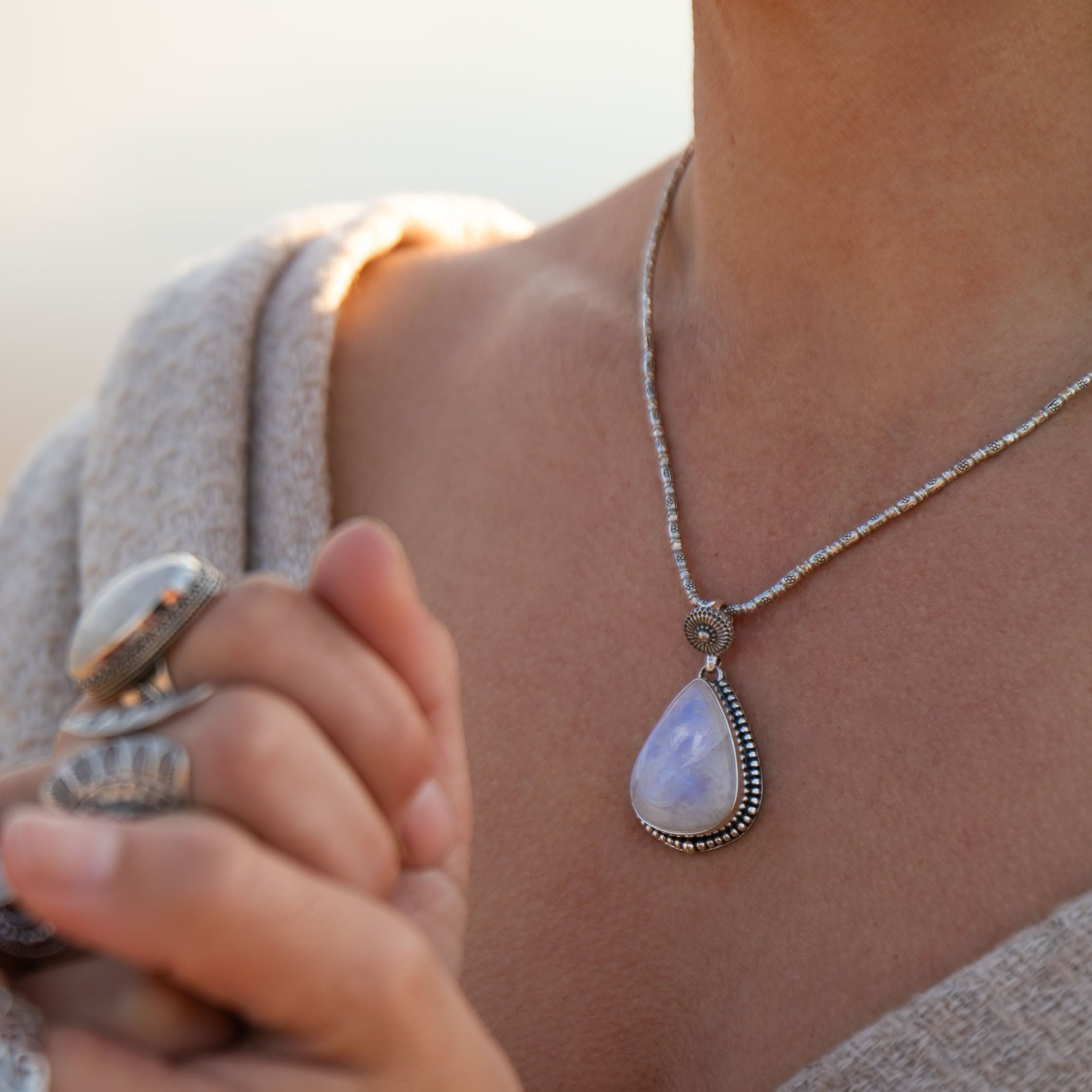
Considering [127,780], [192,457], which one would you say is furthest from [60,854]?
[192,457]

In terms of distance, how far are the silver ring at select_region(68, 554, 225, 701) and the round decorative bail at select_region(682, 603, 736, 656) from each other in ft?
1.58

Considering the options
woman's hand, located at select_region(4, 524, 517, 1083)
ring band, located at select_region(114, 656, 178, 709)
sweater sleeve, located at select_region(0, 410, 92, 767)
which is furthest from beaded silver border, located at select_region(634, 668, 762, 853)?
sweater sleeve, located at select_region(0, 410, 92, 767)

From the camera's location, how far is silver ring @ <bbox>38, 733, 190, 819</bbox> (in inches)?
17.7

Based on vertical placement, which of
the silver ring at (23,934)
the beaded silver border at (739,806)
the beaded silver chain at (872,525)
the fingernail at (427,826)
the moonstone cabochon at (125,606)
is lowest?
the beaded silver border at (739,806)

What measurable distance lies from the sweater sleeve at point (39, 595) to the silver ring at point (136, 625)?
0.69 meters

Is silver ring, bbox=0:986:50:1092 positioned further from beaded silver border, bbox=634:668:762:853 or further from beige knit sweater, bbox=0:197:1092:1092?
beige knit sweater, bbox=0:197:1092:1092

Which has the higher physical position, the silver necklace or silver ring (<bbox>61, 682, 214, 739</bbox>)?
silver ring (<bbox>61, 682, 214, 739</bbox>)

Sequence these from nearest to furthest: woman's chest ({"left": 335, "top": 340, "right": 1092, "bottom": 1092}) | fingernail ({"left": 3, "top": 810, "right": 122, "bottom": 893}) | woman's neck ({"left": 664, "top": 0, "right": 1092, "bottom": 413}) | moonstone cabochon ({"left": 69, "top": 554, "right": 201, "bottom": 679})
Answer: fingernail ({"left": 3, "top": 810, "right": 122, "bottom": 893})
moonstone cabochon ({"left": 69, "top": 554, "right": 201, "bottom": 679})
woman's chest ({"left": 335, "top": 340, "right": 1092, "bottom": 1092})
woman's neck ({"left": 664, "top": 0, "right": 1092, "bottom": 413})

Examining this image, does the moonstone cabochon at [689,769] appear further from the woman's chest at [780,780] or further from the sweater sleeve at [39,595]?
the sweater sleeve at [39,595]

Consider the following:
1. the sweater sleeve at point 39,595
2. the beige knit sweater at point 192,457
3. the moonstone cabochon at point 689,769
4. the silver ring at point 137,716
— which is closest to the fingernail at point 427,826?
the silver ring at point 137,716

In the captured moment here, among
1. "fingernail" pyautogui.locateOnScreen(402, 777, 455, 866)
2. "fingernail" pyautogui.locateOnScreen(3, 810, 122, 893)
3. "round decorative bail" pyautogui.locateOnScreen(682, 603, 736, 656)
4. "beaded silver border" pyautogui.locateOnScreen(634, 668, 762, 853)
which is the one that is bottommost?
"beaded silver border" pyautogui.locateOnScreen(634, 668, 762, 853)

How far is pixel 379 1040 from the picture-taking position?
17.0 inches

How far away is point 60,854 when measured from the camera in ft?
1.29

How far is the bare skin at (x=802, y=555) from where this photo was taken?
30.1 inches
